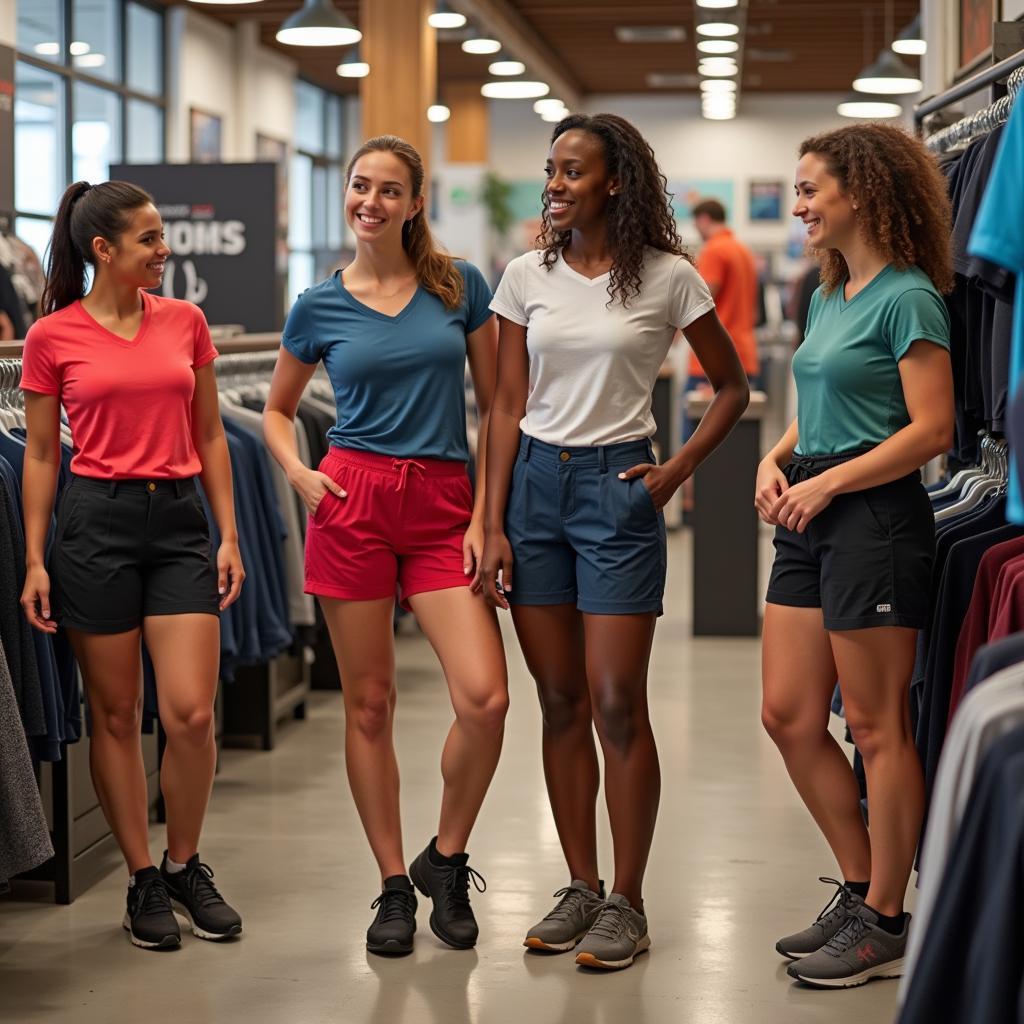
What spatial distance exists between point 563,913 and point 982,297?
1.57m

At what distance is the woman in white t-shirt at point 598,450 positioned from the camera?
3146 millimetres

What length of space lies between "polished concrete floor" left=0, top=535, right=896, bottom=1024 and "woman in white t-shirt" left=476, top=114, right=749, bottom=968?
0.23 meters

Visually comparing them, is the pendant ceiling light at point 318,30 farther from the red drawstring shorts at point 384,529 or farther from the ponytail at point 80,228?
the red drawstring shorts at point 384,529

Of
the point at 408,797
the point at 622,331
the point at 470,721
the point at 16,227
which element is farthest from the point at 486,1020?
the point at 16,227

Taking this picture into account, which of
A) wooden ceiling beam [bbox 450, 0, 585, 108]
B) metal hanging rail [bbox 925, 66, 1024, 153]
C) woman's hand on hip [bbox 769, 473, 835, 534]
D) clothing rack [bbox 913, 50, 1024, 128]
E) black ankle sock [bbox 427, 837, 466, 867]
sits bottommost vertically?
black ankle sock [bbox 427, 837, 466, 867]

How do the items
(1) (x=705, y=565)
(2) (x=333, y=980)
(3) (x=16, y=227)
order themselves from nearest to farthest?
(2) (x=333, y=980), (1) (x=705, y=565), (3) (x=16, y=227)

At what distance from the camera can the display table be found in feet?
23.4

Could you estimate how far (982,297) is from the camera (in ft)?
10.9

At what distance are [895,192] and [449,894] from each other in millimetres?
1705

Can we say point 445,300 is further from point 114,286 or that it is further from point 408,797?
point 408,797

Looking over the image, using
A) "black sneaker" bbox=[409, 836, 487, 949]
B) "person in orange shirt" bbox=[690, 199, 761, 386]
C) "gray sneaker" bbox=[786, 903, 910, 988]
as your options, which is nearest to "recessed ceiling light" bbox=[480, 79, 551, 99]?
"person in orange shirt" bbox=[690, 199, 761, 386]

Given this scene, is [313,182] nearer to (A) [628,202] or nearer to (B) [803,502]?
(A) [628,202]

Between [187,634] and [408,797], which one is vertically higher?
[187,634]

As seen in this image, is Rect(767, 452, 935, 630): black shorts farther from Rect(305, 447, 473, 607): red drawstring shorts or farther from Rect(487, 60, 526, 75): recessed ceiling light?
Rect(487, 60, 526, 75): recessed ceiling light
